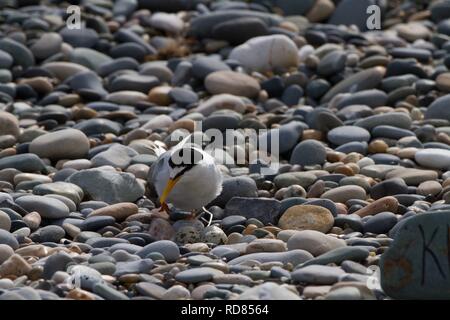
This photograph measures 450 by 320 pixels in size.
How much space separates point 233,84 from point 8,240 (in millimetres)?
4325

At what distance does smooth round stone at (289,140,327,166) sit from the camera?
8.40 meters

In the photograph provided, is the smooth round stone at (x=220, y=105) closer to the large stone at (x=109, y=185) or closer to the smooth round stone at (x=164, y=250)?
the large stone at (x=109, y=185)

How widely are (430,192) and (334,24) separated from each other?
5.31m

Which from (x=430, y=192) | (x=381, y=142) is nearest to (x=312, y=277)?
(x=430, y=192)

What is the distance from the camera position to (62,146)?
8.52m

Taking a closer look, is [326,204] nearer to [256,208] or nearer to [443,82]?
[256,208]

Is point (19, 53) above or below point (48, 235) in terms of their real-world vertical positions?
above

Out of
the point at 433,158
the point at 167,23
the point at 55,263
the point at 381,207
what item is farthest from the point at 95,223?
the point at 167,23

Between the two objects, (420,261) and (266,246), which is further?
(266,246)

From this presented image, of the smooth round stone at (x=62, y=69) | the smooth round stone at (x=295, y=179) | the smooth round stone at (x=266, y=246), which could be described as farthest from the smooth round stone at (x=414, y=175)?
the smooth round stone at (x=62, y=69)

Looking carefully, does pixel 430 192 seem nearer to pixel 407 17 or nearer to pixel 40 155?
pixel 40 155

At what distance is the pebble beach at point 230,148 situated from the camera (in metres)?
5.70

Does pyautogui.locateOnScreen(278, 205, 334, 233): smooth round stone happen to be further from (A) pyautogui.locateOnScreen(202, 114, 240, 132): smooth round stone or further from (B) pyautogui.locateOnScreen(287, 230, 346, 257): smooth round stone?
(A) pyautogui.locateOnScreen(202, 114, 240, 132): smooth round stone

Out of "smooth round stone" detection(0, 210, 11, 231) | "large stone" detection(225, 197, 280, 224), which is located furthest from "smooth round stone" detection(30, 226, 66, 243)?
"large stone" detection(225, 197, 280, 224)
